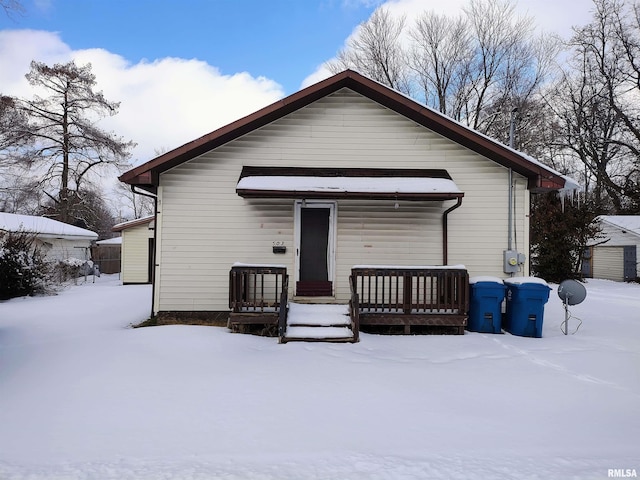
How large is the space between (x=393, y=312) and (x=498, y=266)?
2598mm

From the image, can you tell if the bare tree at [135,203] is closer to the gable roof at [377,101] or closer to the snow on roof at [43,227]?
the snow on roof at [43,227]

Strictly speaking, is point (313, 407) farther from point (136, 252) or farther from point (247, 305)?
point (136, 252)

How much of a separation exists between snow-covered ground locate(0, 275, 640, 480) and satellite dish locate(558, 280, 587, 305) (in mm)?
979

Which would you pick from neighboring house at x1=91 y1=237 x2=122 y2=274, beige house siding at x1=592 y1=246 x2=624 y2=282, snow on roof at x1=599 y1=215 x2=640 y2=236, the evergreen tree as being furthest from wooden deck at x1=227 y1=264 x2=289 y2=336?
neighboring house at x1=91 y1=237 x2=122 y2=274

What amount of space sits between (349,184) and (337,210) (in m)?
0.80

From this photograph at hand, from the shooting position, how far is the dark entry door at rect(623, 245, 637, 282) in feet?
68.6

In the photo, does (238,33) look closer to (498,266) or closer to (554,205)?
(498,266)

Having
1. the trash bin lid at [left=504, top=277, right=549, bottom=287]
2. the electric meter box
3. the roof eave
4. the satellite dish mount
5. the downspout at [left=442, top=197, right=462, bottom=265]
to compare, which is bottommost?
the satellite dish mount

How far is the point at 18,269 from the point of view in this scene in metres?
13.4

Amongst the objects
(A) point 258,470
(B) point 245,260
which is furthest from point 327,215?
(A) point 258,470

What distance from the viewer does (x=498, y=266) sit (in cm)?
841

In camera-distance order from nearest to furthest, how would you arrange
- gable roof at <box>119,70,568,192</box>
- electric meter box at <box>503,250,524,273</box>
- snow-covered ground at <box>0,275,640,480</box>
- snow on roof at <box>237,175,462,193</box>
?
snow-covered ground at <box>0,275,640,480</box>
snow on roof at <box>237,175,462,193</box>
gable roof at <box>119,70,568,192</box>
electric meter box at <box>503,250,524,273</box>

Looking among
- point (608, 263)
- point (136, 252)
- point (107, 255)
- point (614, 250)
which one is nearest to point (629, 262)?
point (614, 250)

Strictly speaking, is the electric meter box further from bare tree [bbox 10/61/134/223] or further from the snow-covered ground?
bare tree [bbox 10/61/134/223]
